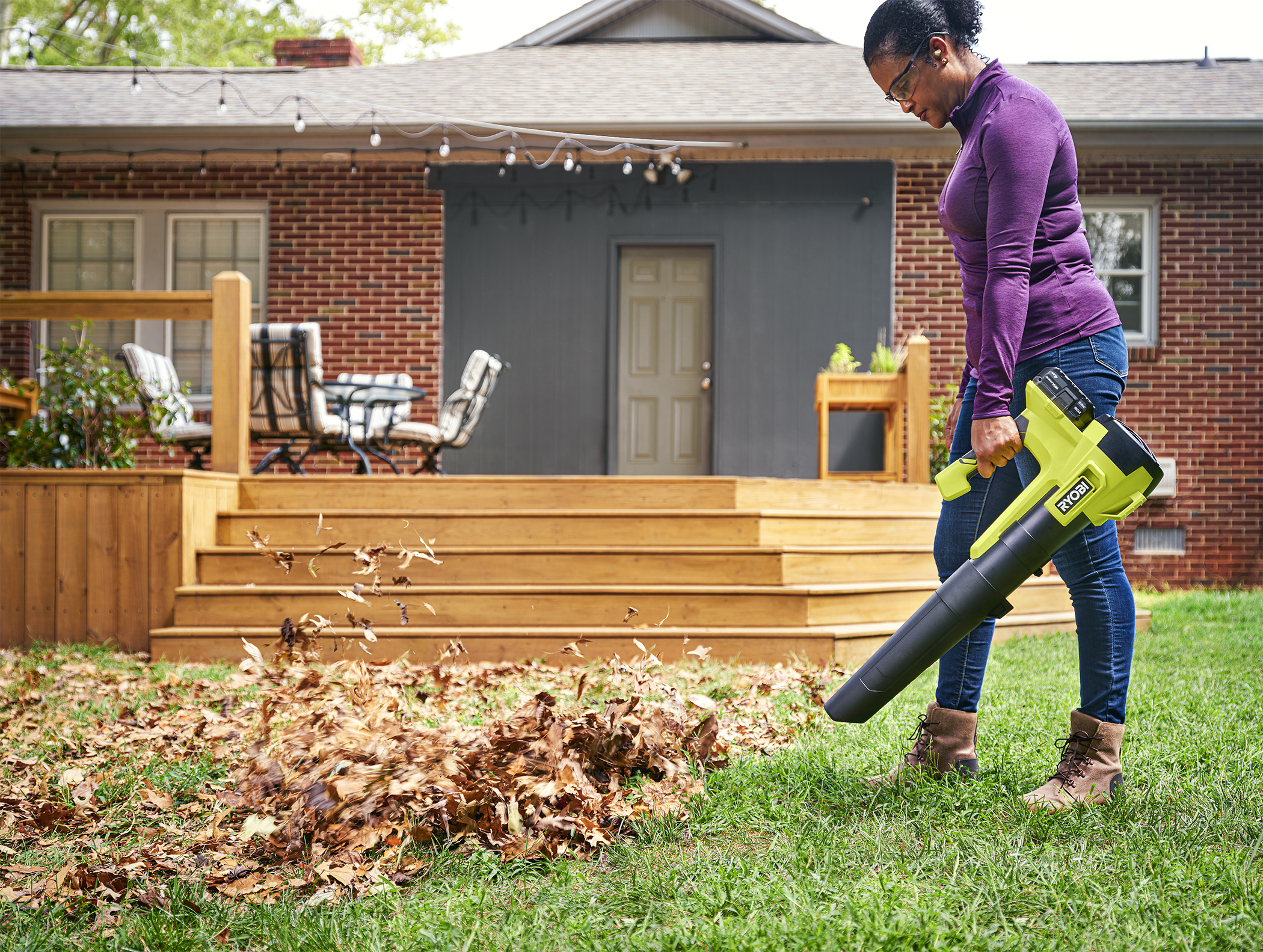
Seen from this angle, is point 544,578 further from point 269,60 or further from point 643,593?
point 269,60

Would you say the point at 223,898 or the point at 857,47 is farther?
→ the point at 857,47

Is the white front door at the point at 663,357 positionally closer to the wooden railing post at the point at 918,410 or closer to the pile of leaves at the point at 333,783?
the wooden railing post at the point at 918,410

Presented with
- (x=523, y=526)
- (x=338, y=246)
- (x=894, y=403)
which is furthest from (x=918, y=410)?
(x=338, y=246)

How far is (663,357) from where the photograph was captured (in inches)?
342

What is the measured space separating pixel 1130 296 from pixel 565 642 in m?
6.88

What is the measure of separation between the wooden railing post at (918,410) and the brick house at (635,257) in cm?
207

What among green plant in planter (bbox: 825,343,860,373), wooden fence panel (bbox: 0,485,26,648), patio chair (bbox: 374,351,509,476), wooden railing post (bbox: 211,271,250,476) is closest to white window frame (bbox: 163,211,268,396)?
patio chair (bbox: 374,351,509,476)

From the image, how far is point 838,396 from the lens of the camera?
23.1 ft

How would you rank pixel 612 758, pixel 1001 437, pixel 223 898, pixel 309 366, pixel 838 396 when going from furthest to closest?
pixel 838 396 → pixel 309 366 → pixel 612 758 → pixel 1001 437 → pixel 223 898

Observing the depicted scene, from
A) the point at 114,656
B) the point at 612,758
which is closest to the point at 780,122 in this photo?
the point at 114,656

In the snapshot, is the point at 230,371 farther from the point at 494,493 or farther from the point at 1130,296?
the point at 1130,296

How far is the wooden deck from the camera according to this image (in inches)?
172

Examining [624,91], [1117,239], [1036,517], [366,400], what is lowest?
[1036,517]

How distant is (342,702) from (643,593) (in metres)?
2.19
